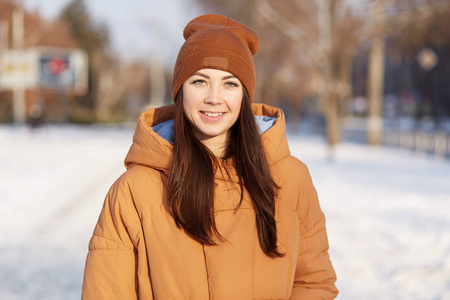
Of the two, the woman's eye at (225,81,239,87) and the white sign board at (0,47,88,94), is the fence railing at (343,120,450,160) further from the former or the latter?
the white sign board at (0,47,88,94)

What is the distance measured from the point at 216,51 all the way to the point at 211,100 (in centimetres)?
18

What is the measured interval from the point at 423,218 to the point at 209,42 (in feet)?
21.3

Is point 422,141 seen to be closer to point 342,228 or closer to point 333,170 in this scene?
point 333,170

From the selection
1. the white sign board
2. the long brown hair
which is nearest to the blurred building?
the white sign board

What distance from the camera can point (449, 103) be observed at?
48.5 m

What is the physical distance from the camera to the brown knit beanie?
2.01 m

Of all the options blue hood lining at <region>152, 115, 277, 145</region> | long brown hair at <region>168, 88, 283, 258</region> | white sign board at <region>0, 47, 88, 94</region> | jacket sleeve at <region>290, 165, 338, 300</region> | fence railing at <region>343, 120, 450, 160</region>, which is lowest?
fence railing at <region>343, 120, 450, 160</region>

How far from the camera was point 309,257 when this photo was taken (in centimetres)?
210

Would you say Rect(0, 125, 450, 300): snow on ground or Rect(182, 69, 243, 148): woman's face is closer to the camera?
Rect(182, 69, 243, 148): woman's face

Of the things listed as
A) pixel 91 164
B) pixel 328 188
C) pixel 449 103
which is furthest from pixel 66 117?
pixel 328 188

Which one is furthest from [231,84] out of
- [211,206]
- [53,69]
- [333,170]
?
[53,69]

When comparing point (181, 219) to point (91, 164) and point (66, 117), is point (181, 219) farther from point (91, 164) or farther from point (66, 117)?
point (66, 117)

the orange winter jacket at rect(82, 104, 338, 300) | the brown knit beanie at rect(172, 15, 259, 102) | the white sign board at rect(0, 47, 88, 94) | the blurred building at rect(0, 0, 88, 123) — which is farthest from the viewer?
the white sign board at rect(0, 47, 88, 94)

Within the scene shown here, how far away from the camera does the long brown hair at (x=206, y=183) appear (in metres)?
1.93
